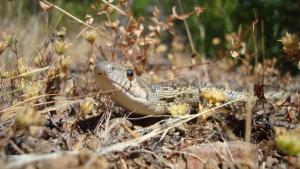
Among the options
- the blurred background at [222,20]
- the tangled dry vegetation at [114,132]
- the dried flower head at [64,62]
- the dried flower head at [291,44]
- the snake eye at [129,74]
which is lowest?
the tangled dry vegetation at [114,132]

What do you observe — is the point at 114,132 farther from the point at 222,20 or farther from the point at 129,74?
the point at 222,20

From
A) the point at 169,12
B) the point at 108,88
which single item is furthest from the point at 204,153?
the point at 169,12

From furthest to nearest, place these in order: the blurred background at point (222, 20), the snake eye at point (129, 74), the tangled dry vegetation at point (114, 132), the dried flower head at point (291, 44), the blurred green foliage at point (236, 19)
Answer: the blurred green foliage at point (236, 19)
the blurred background at point (222, 20)
the snake eye at point (129, 74)
the dried flower head at point (291, 44)
the tangled dry vegetation at point (114, 132)

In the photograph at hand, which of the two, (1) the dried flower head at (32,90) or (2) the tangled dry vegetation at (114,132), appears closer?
(2) the tangled dry vegetation at (114,132)

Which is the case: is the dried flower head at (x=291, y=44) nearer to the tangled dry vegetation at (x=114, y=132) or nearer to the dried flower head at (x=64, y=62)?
the tangled dry vegetation at (x=114, y=132)

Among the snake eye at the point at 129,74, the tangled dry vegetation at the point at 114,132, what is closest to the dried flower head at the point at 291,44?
the tangled dry vegetation at the point at 114,132

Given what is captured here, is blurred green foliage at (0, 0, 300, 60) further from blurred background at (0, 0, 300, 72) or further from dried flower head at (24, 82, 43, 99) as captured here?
dried flower head at (24, 82, 43, 99)

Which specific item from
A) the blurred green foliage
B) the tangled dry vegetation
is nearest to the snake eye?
the tangled dry vegetation

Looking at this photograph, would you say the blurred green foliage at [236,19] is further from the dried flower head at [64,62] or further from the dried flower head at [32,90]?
the dried flower head at [32,90]

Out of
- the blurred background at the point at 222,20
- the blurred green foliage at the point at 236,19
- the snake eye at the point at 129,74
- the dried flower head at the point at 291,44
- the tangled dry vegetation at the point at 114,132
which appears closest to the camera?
the tangled dry vegetation at the point at 114,132

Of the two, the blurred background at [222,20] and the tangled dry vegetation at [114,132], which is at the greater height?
the blurred background at [222,20]

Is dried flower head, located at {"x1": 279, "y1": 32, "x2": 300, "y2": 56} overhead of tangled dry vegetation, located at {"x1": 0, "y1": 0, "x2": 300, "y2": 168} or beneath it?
overhead

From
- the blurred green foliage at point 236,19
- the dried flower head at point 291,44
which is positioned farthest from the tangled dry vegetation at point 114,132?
the blurred green foliage at point 236,19

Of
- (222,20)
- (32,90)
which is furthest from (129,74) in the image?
(222,20)
